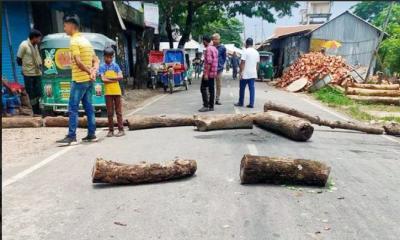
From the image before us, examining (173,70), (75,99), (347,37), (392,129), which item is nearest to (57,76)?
(75,99)

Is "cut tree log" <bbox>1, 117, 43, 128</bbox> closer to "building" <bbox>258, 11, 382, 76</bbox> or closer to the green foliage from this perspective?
the green foliage

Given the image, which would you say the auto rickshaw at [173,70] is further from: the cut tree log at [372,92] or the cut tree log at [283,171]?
the cut tree log at [283,171]

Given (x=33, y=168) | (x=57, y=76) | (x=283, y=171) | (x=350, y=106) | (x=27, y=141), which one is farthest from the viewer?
(x=350, y=106)

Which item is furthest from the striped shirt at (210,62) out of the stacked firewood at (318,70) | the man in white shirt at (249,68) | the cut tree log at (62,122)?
the stacked firewood at (318,70)

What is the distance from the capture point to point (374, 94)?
14.8 m

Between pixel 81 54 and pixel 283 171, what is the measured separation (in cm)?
398

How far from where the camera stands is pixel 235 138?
22.1ft

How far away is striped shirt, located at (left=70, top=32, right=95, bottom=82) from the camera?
6.32m

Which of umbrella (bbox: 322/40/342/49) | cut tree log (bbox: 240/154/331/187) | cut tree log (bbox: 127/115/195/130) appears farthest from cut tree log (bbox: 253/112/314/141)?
umbrella (bbox: 322/40/342/49)

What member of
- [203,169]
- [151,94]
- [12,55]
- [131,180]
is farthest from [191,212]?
[151,94]

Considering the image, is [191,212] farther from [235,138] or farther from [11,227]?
[235,138]

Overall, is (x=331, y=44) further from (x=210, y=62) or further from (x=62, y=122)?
(x=62, y=122)

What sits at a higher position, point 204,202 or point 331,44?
point 331,44

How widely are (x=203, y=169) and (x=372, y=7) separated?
60.4 metres
